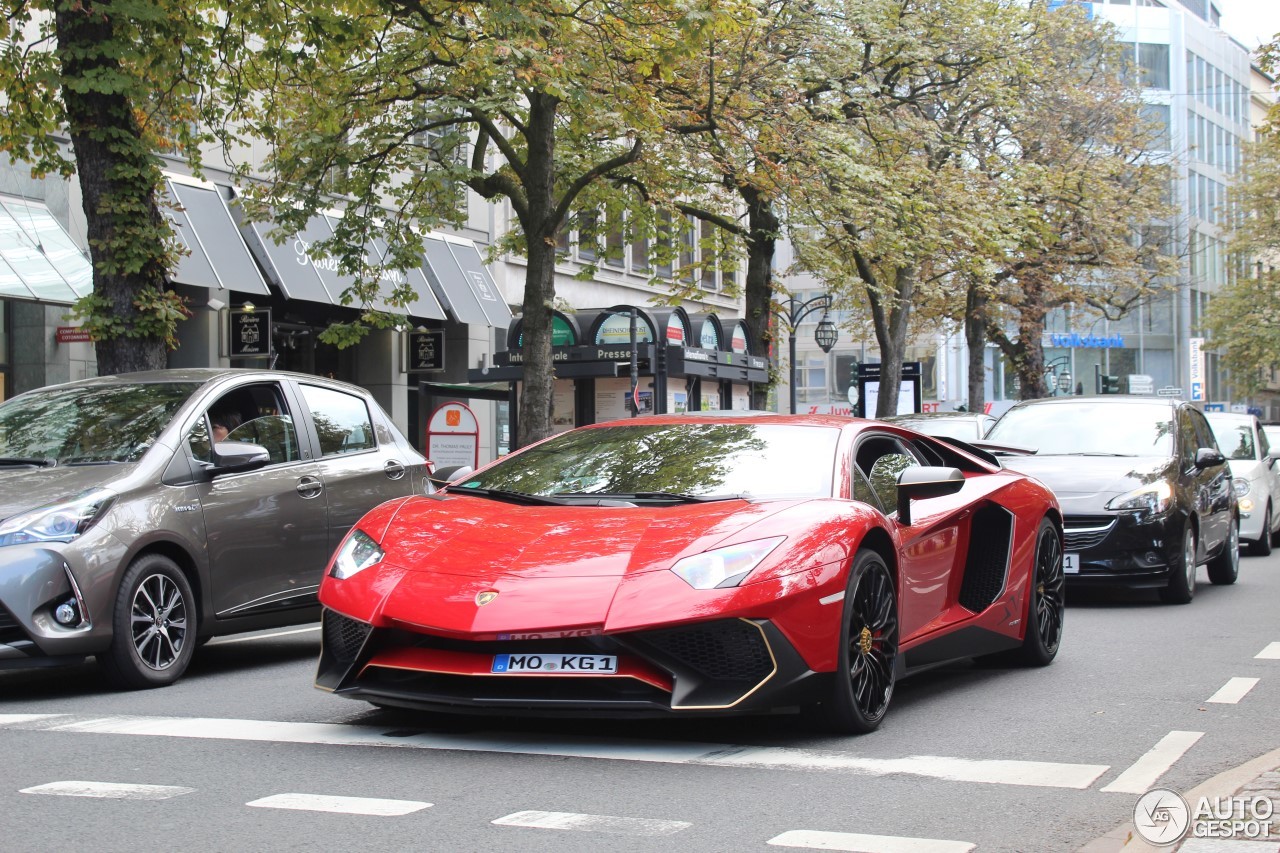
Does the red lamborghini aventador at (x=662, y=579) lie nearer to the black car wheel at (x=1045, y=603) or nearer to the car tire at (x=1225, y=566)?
the black car wheel at (x=1045, y=603)

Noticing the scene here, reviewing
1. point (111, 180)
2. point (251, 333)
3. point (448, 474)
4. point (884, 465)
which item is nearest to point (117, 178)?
point (111, 180)

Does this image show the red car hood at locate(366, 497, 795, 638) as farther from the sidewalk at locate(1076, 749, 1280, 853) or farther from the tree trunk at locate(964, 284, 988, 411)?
the tree trunk at locate(964, 284, 988, 411)

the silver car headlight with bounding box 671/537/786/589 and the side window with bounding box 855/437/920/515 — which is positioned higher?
the side window with bounding box 855/437/920/515

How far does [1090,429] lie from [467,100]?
8479mm

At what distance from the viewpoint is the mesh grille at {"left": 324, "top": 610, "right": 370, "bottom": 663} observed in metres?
5.93

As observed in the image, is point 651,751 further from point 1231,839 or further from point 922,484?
point 1231,839

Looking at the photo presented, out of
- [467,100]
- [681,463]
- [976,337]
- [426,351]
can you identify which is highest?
[467,100]

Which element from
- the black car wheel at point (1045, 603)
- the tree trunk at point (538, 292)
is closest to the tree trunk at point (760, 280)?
the tree trunk at point (538, 292)

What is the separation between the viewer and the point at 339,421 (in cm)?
977

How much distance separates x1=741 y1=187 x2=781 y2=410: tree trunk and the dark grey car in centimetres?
1602

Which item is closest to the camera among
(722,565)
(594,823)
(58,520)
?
(594,823)

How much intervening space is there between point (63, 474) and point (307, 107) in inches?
504

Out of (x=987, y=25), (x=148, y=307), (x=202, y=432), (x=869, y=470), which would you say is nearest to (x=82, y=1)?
(x=148, y=307)

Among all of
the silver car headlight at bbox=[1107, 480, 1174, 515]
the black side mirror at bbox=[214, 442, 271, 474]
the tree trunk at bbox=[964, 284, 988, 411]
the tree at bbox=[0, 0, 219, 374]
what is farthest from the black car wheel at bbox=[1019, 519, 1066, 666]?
the tree trunk at bbox=[964, 284, 988, 411]
